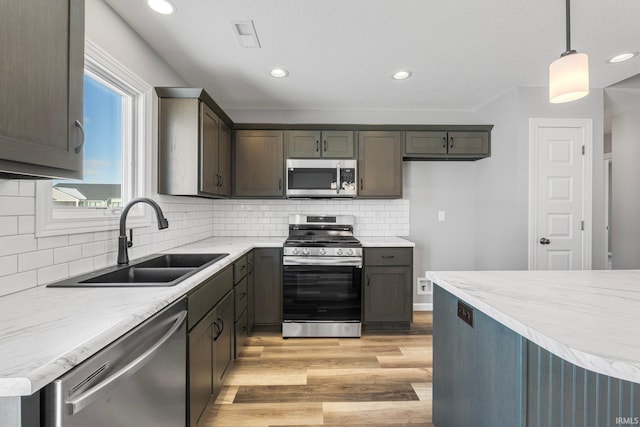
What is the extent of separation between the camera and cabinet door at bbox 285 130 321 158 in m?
3.19

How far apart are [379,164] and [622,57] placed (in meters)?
2.13

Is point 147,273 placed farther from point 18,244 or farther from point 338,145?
point 338,145

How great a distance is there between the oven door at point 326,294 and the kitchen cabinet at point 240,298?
45 cm

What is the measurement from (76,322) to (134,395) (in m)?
0.33

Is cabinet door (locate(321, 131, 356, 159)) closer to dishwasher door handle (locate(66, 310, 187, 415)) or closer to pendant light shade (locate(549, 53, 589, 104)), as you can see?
pendant light shade (locate(549, 53, 589, 104))

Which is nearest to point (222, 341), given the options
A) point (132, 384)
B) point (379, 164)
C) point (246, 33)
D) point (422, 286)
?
point (132, 384)

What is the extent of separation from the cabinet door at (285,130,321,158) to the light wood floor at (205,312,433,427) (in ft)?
6.31

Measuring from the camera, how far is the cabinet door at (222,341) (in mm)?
1750

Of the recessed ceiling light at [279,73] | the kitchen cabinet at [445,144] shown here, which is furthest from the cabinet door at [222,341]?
the kitchen cabinet at [445,144]

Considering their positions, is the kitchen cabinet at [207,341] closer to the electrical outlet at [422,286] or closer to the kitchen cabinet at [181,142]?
the kitchen cabinet at [181,142]

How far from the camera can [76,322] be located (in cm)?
88

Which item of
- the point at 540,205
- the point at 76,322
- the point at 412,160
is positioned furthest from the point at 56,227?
the point at 540,205

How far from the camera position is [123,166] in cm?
203

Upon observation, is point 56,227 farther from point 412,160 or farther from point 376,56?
point 412,160
